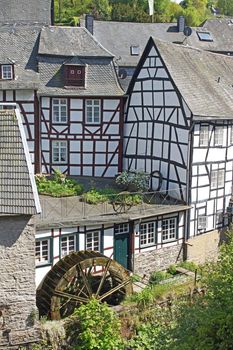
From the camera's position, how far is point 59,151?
28078 millimetres

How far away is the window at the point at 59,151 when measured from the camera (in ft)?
91.9

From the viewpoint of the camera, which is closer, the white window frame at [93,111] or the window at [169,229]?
the window at [169,229]

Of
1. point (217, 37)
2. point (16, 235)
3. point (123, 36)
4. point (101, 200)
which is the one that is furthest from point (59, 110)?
point (217, 37)

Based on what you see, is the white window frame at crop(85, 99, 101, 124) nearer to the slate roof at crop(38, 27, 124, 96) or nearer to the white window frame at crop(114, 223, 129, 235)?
the slate roof at crop(38, 27, 124, 96)

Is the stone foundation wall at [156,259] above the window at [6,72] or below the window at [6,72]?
below

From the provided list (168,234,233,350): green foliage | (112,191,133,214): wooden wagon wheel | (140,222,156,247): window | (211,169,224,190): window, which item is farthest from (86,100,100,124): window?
(168,234,233,350): green foliage

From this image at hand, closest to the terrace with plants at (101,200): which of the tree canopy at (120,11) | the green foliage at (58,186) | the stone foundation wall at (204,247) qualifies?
the green foliage at (58,186)

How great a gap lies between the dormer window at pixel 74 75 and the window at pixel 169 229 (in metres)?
8.79

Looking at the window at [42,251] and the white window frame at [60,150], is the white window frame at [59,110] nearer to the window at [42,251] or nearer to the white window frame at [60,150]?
the white window frame at [60,150]

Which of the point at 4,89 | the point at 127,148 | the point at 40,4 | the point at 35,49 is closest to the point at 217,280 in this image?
the point at 127,148

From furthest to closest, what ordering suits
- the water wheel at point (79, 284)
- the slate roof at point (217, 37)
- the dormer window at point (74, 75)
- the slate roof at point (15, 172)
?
the slate roof at point (217, 37)
the dormer window at point (74, 75)
the water wheel at point (79, 284)
the slate roof at point (15, 172)

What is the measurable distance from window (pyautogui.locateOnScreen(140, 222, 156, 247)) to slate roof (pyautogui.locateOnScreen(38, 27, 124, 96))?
25.1 ft

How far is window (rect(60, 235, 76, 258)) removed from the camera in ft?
67.0

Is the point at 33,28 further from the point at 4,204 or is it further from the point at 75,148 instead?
the point at 4,204
